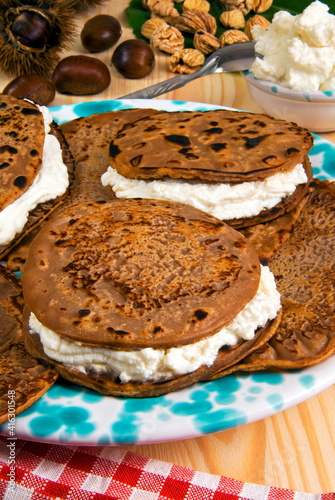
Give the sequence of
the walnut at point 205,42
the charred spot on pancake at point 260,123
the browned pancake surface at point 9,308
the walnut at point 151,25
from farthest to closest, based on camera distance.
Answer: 1. the walnut at point 151,25
2. the walnut at point 205,42
3. the charred spot on pancake at point 260,123
4. the browned pancake surface at point 9,308

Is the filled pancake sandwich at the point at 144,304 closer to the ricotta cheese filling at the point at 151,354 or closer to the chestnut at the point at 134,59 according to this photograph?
the ricotta cheese filling at the point at 151,354

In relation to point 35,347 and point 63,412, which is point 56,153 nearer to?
point 35,347

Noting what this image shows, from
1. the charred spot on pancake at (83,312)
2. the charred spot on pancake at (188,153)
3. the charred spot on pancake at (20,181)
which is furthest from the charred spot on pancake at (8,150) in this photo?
the charred spot on pancake at (83,312)

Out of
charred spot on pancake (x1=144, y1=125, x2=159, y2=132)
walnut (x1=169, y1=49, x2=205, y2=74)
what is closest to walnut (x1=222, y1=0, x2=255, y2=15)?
walnut (x1=169, y1=49, x2=205, y2=74)

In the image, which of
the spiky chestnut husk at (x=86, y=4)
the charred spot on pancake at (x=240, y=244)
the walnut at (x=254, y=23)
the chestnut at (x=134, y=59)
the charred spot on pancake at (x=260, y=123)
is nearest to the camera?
the charred spot on pancake at (x=240, y=244)

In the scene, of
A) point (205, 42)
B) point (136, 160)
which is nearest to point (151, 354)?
point (136, 160)

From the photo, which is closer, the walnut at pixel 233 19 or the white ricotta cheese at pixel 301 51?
the white ricotta cheese at pixel 301 51

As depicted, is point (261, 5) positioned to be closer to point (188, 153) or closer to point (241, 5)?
point (241, 5)
